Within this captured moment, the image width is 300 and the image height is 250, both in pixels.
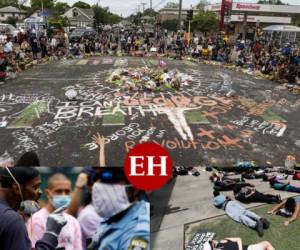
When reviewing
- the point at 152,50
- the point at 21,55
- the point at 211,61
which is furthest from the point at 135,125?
the point at 152,50

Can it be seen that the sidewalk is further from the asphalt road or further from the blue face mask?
the asphalt road

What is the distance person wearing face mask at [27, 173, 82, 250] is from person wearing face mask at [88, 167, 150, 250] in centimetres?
21

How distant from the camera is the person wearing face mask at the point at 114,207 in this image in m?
3.79

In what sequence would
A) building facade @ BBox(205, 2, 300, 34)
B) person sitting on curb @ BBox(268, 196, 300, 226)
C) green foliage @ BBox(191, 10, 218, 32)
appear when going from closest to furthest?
person sitting on curb @ BBox(268, 196, 300, 226) < building facade @ BBox(205, 2, 300, 34) < green foliage @ BBox(191, 10, 218, 32)

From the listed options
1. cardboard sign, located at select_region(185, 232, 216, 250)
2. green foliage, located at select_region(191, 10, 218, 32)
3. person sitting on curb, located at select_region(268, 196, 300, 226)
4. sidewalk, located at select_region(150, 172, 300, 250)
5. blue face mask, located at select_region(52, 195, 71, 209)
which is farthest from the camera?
green foliage, located at select_region(191, 10, 218, 32)

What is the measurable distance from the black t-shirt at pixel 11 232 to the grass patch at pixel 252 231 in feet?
11.3

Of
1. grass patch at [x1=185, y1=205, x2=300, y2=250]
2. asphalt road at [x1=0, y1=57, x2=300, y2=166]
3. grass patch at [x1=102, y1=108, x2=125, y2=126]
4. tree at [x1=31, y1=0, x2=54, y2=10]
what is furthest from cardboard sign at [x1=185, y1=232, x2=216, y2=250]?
tree at [x1=31, y1=0, x2=54, y2=10]

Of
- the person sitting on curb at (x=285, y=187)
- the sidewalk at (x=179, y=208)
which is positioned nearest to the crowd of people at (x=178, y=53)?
the person sitting on curb at (x=285, y=187)

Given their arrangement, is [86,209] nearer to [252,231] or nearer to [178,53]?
[252,231]

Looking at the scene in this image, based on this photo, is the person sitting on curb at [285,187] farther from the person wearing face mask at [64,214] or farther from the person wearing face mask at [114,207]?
the person wearing face mask at [64,214]

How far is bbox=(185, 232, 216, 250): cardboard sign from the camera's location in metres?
5.75

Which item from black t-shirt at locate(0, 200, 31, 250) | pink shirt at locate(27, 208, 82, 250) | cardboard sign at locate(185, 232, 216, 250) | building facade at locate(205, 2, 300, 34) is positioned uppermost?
building facade at locate(205, 2, 300, 34)

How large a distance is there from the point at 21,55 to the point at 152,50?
11813 mm

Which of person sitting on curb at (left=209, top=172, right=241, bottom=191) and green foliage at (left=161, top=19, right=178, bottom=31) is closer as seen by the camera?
person sitting on curb at (left=209, top=172, right=241, bottom=191)
